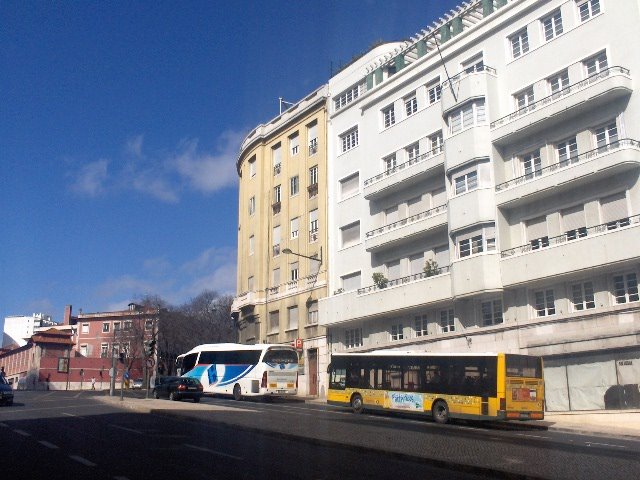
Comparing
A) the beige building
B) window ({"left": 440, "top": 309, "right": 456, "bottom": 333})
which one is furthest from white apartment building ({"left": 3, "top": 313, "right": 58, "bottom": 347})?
window ({"left": 440, "top": 309, "right": 456, "bottom": 333})

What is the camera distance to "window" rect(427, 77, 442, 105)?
3791cm

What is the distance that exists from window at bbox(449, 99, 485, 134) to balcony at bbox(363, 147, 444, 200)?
1.64 meters

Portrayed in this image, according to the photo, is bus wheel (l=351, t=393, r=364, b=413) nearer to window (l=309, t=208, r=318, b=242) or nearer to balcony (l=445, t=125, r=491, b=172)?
balcony (l=445, t=125, r=491, b=172)

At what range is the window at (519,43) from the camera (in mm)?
33281

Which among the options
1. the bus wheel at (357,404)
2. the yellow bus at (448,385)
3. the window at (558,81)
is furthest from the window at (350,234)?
the window at (558,81)

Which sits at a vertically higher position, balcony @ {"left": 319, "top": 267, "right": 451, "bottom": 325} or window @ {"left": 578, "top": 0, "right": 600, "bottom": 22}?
window @ {"left": 578, "top": 0, "right": 600, "bottom": 22}

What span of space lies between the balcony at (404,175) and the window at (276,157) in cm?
1288

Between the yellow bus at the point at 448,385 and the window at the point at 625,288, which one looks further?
the window at the point at 625,288

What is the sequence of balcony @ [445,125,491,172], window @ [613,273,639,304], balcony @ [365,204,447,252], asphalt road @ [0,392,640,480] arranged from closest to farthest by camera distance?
asphalt road @ [0,392,640,480], window @ [613,273,639,304], balcony @ [445,125,491,172], balcony @ [365,204,447,252]

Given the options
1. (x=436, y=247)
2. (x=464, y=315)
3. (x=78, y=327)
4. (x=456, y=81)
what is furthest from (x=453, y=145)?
(x=78, y=327)

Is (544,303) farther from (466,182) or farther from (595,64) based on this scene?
(595,64)

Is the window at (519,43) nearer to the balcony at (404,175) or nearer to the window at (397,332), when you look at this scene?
the balcony at (404,175)

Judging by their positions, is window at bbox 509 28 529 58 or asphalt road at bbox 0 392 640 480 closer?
asphalt road at bbox 0 392 640 480

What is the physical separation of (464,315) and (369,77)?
18093 millimetres
